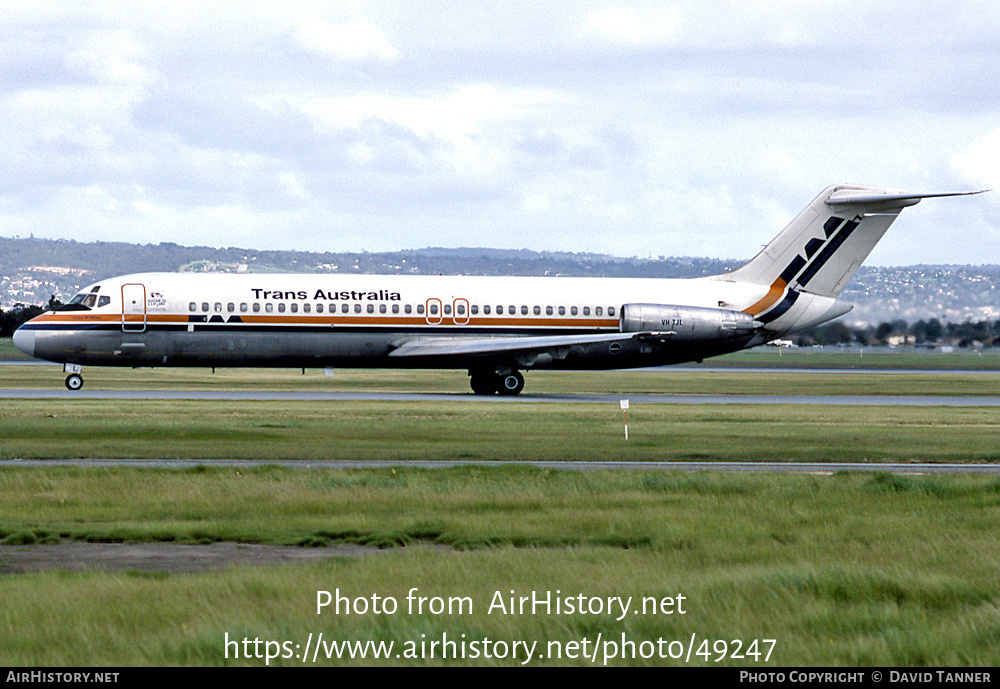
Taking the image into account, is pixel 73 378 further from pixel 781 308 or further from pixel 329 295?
pixel 781 308

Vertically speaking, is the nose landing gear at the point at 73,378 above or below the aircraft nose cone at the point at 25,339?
below

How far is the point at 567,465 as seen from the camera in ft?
82.3

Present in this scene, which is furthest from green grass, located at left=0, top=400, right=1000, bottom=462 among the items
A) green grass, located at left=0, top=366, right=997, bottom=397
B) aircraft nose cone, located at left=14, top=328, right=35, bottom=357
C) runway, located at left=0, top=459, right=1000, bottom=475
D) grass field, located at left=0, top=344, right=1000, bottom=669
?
green grass, located at left=0, top=366, right=997, bottom=397


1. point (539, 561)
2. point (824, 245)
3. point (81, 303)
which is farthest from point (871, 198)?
point (539, 561)

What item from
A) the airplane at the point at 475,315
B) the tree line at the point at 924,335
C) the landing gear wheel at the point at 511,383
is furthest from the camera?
the tree line at the point at 924,335

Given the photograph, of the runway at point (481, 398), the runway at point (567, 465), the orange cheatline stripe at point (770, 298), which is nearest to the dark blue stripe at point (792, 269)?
the orange cheatline stripe at point (770, 298)

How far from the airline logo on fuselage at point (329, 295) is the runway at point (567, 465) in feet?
68.9

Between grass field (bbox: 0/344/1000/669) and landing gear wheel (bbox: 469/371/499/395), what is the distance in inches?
614

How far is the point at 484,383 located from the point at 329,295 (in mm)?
7223

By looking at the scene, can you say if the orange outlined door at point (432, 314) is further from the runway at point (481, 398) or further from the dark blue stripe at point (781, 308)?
the dark blue stripe at point (781, 308)

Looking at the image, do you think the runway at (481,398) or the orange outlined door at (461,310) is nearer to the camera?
the runway at (481,398)

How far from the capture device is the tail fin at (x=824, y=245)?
159ft
